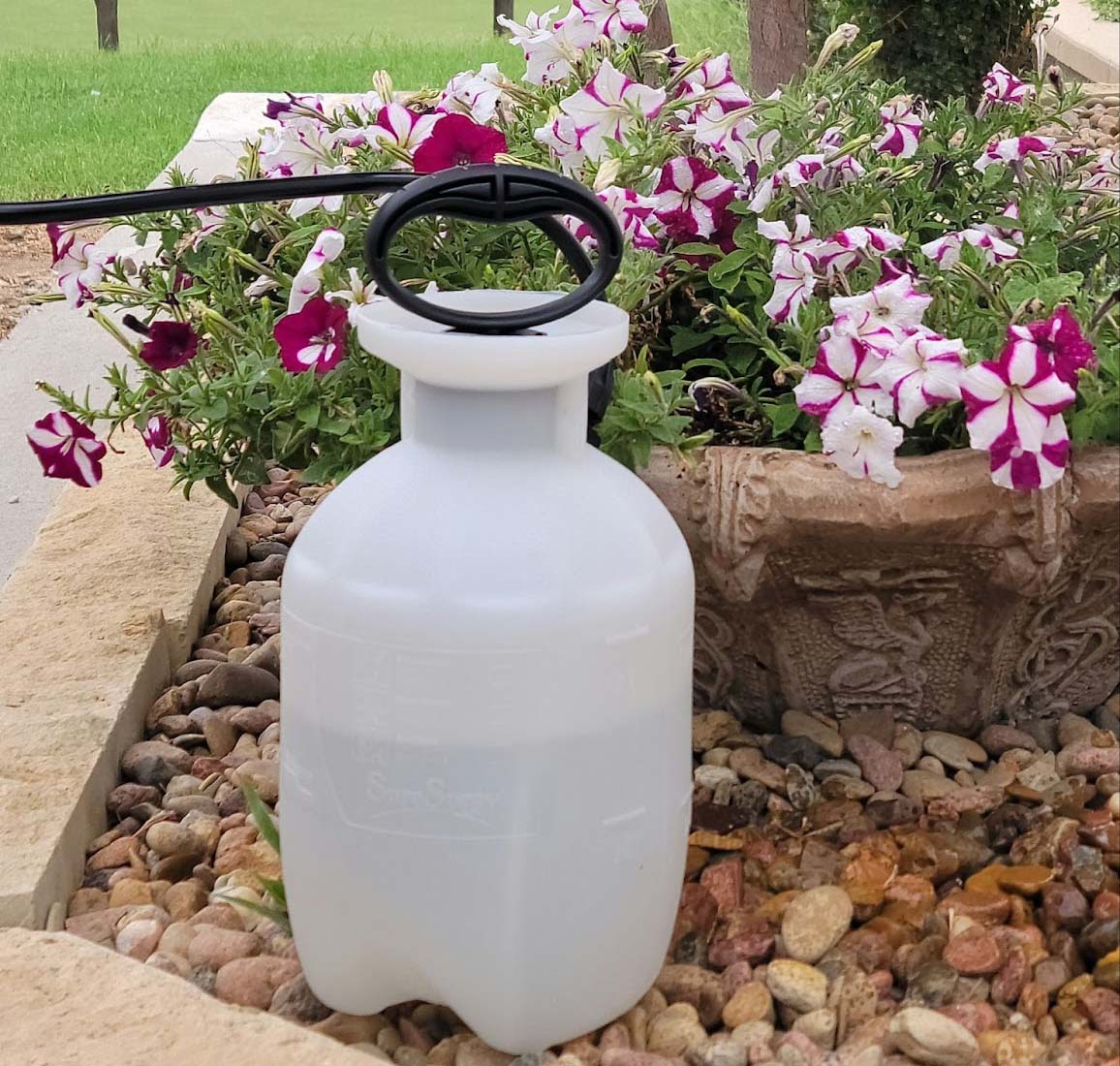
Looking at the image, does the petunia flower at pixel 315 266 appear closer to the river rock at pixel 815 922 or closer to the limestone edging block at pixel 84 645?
the limestone edging block at pixel 84 645

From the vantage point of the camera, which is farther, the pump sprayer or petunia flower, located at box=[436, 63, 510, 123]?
petunia flower, located at box=[436, 63, 510, 123]

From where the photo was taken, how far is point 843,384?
162 centimetres

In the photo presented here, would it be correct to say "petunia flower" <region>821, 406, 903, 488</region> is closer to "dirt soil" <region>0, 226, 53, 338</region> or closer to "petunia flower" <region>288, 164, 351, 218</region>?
"petunia flower" <region>288, 164, 351, 218</region>

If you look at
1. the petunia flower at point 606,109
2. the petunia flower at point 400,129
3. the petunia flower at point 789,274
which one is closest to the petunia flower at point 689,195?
the petunia flower at point 606,109

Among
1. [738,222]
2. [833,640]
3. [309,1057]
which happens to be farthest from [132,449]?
[309,1057]

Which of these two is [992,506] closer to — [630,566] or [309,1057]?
[630,566]

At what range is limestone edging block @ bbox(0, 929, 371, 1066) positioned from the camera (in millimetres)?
1368

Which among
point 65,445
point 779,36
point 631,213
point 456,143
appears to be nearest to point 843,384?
point 631,213

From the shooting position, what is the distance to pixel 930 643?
191 cm

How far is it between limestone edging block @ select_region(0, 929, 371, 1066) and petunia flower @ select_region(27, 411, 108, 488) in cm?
73

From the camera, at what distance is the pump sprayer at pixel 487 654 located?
1.26m

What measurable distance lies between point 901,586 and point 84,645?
121 cm

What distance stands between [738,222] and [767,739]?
770 mm

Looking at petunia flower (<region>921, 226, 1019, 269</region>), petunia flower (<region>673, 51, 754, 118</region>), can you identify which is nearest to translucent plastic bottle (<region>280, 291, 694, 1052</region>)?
petunia flower (<region>921, 226, 1019, 269</region>)
